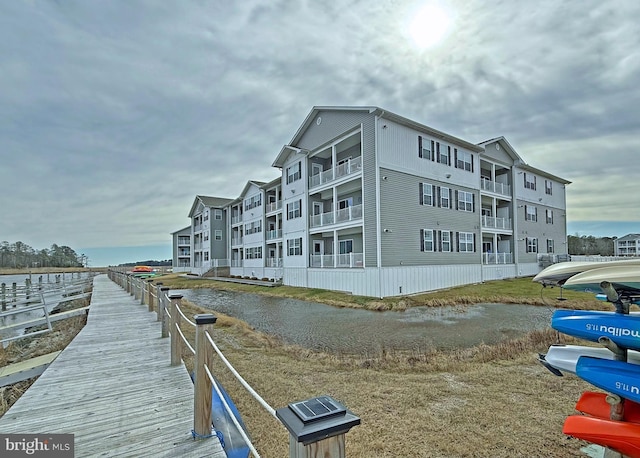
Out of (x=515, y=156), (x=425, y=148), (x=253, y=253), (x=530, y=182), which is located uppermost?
(x=515, y=156)

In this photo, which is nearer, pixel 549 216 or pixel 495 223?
pixel 495 223

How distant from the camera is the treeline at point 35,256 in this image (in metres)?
62.3

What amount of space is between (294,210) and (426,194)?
10.1 meters

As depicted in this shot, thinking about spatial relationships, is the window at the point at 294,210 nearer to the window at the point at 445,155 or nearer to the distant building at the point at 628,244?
the window at the point at 445,155

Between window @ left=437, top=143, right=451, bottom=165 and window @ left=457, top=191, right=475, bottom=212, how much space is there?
94.5 inches

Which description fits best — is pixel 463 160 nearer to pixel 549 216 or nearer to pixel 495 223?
pixel 495 223

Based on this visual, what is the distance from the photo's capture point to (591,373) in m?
2.96

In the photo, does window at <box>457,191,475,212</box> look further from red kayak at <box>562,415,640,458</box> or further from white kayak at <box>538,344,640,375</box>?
red kayak at <box>562,415,640,458</box>

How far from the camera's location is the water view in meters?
9.46

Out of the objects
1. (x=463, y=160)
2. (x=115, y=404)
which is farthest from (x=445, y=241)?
(x=115, y=404)

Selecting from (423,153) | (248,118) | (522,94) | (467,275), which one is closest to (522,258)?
(467,275)

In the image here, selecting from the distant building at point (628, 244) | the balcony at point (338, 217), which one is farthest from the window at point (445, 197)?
the distant building at point (628, 244)

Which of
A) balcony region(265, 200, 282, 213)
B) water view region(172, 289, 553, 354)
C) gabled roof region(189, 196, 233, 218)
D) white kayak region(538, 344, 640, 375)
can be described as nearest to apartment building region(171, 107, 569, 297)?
balcony region(265, 200, 282, 213)

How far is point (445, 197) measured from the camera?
21.9 m
